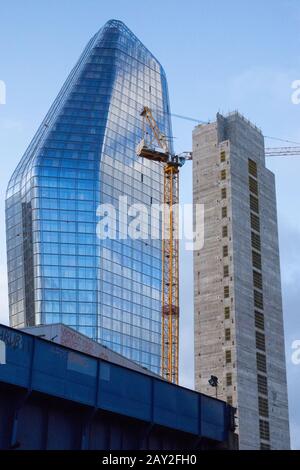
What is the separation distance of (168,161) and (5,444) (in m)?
137

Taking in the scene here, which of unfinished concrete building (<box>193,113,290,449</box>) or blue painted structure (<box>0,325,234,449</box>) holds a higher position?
unfinished concrete building (<box>193,113,290,449</box>)

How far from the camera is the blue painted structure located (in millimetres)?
34125

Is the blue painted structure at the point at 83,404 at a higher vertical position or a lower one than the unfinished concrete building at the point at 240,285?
lower

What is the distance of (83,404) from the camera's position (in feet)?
122

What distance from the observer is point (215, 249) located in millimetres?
158000

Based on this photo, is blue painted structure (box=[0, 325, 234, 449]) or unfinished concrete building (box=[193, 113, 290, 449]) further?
unfinished concrete building (box=[193, 113, 290, 449])

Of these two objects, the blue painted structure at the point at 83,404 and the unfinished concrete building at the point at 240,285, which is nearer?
the blue painted structure at the point at 83,404

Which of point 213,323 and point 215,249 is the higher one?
point 215,249

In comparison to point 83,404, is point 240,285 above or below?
above

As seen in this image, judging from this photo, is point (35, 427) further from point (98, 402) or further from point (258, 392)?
point (258, 392)

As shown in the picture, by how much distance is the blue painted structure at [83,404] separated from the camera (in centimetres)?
3412

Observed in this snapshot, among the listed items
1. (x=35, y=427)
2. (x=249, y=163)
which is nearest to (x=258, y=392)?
(x=249, y=163)

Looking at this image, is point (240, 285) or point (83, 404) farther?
point (240, 285)

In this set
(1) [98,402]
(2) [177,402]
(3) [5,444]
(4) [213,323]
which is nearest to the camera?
(3) [5,444]
